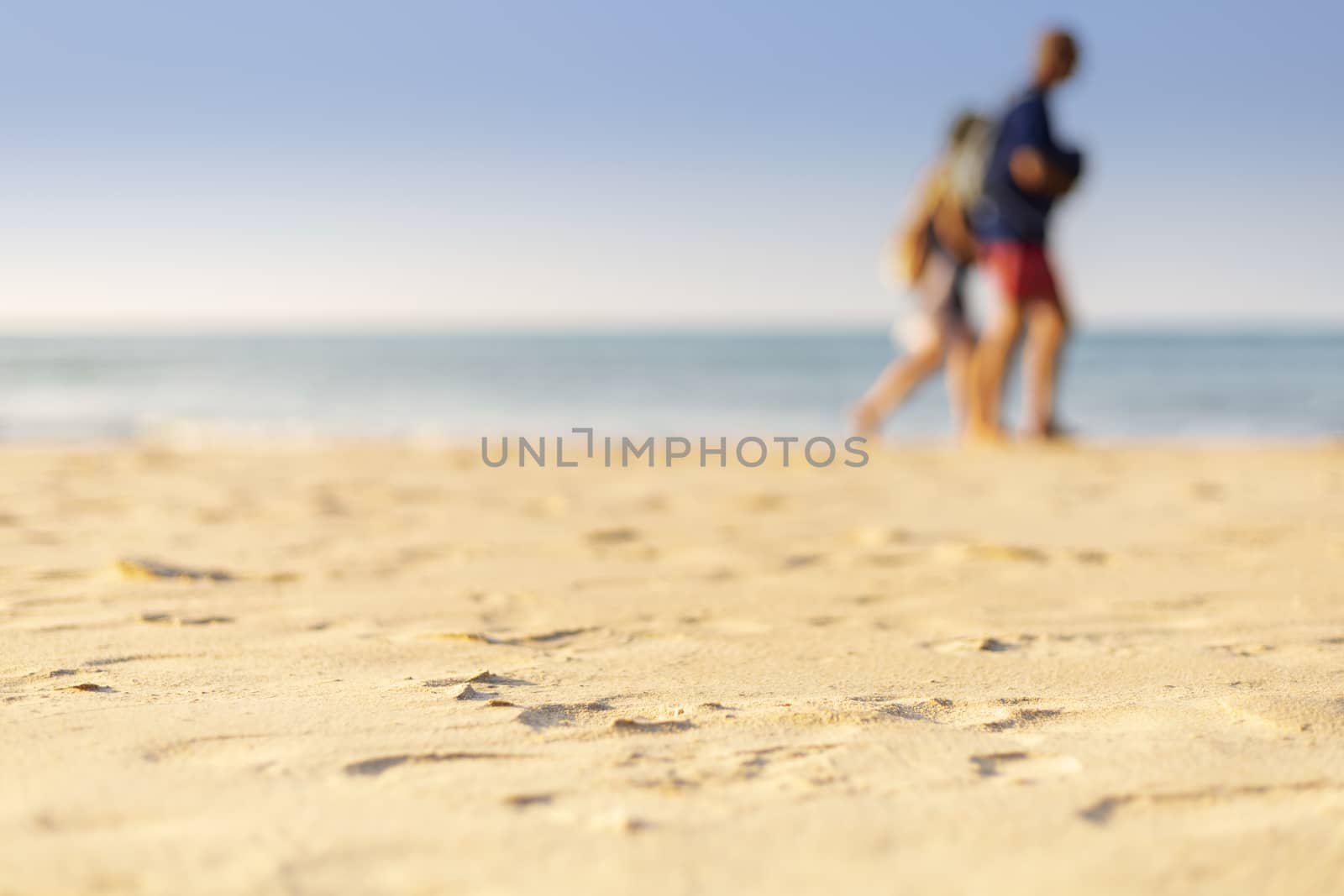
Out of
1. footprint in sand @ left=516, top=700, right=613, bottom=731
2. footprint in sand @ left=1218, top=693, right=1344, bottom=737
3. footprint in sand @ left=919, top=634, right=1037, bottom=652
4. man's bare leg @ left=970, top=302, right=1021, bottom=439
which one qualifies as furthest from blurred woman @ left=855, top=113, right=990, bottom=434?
footprint in sand @ left=516, top=700, right=613, bottom=731

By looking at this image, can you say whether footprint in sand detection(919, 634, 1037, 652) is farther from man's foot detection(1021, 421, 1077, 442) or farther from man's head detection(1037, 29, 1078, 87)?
man's head detection(1037, 29, 1078, 87)

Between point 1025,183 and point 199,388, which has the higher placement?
point 1025,183

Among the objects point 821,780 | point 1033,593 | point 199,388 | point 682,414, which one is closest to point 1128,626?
point 1033,593

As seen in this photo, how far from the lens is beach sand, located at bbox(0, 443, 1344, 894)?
3.46ft

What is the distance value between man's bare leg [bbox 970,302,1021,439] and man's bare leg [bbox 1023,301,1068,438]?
4.5 inches

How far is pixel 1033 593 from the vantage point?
2.40 metres

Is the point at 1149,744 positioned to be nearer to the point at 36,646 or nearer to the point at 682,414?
the point at 36,646

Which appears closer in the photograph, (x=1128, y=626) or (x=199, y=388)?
(x=1128, y=626)

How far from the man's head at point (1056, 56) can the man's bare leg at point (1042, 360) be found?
1076 millimetres

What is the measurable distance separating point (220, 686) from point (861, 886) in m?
1.04

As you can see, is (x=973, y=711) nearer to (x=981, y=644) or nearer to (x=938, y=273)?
(x=981, y=644)

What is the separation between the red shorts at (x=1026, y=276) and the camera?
5.34 meters

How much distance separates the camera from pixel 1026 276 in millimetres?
5336

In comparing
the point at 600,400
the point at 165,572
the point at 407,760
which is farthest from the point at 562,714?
the point at 600,400
